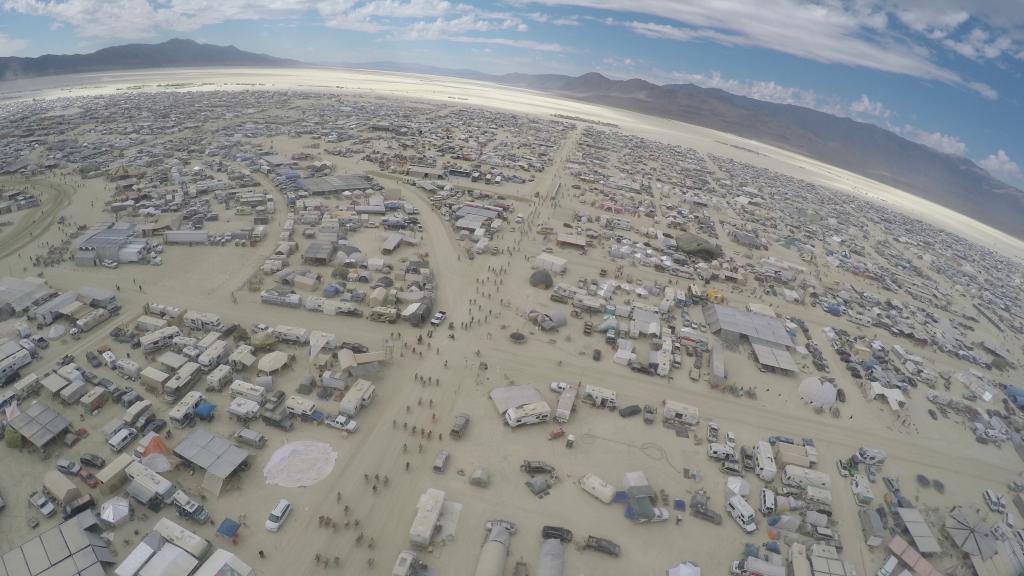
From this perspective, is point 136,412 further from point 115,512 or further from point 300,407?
point 300,407

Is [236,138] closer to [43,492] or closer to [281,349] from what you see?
[281,349]

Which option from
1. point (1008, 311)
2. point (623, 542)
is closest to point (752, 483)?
point (623, 542)

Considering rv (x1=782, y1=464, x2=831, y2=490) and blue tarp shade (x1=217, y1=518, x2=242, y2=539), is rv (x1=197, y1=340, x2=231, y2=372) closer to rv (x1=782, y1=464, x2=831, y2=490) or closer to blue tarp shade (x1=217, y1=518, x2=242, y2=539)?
blue tarp shade (x1=217, y1=518, x2=242, y2=539)

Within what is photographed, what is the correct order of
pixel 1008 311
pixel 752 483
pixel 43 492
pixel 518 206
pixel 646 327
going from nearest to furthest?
1. pixel 43 492
2. pixel 752 483
3. pixel 646 327
4. pixel 1008 311
5. pixel 518 206

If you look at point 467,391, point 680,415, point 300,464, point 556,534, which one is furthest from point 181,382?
point 680,415

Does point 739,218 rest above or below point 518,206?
below

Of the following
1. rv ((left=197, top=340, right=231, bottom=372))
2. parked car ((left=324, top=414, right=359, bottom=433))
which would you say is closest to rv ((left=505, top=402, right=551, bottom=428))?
parked car ((left=324, top=414, right=359, bottom=433))

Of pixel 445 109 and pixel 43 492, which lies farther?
pixel 445 109
